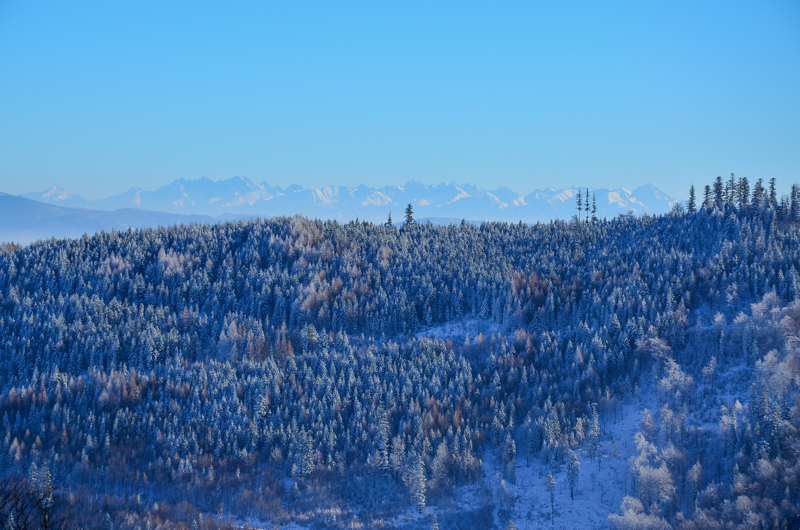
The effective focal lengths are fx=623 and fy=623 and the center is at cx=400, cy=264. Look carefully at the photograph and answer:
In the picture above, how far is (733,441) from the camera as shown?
110312 millimetres

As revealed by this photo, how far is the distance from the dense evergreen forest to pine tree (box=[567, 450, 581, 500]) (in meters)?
0.41

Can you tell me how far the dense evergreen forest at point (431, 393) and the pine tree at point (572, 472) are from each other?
411 millimetres

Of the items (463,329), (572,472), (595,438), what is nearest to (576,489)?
(572,472)

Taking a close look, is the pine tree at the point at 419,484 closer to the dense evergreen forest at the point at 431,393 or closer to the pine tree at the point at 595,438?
the dense evergreen forest at the point at 431,393

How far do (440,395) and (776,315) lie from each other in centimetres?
7408

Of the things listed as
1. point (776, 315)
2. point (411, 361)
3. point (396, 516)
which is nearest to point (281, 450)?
point (396, 516)

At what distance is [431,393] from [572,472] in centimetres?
3806

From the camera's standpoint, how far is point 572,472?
11469cm

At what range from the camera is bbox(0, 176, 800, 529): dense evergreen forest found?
111625 mm

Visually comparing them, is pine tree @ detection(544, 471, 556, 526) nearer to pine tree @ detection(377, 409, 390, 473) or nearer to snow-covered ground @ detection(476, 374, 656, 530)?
snow-covered ground @ detection(476, 374, 656, 530)

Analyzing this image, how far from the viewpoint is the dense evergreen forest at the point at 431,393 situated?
11162 cm

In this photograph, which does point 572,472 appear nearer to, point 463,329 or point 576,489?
point 576,489

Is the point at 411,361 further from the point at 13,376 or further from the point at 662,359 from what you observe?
the point at 13,376

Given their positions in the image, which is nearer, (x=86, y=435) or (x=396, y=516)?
(x=396, y=516)
